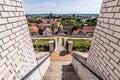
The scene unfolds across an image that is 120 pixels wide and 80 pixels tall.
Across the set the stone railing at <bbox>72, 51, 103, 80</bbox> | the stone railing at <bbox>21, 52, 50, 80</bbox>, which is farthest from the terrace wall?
the stone railing at <bbox>21, 52, 50, 80</bbox>

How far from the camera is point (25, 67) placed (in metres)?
2.84

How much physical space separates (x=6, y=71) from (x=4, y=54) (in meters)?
0.33

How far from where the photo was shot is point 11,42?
2.21 meters

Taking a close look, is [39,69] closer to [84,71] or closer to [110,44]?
[84,71]

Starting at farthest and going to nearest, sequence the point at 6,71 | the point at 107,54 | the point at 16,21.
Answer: the point at 16,21
the point at 107,54
the point at 6,71

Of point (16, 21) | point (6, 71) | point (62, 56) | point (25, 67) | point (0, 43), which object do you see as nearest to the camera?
point (0, 43)

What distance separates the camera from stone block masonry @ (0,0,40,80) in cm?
192

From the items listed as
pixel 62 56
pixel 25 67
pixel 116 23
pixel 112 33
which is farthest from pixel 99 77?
pixel 62 56

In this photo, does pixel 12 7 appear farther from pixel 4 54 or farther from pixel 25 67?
pixel 25 67

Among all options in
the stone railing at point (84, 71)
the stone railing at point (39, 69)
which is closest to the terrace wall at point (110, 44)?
the stone railing at point (84, 71)

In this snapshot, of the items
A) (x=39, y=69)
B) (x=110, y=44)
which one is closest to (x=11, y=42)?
(x=110, y=44)

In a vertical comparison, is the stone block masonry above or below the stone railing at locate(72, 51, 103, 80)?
above

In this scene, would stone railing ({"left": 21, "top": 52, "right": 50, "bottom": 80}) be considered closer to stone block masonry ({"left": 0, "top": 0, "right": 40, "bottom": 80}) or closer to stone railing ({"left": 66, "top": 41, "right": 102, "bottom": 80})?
stone block masonry ({"left": 0, "top": 0, "right": 40, "bottom": 80})

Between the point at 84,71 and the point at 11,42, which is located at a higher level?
the point at 11,42
